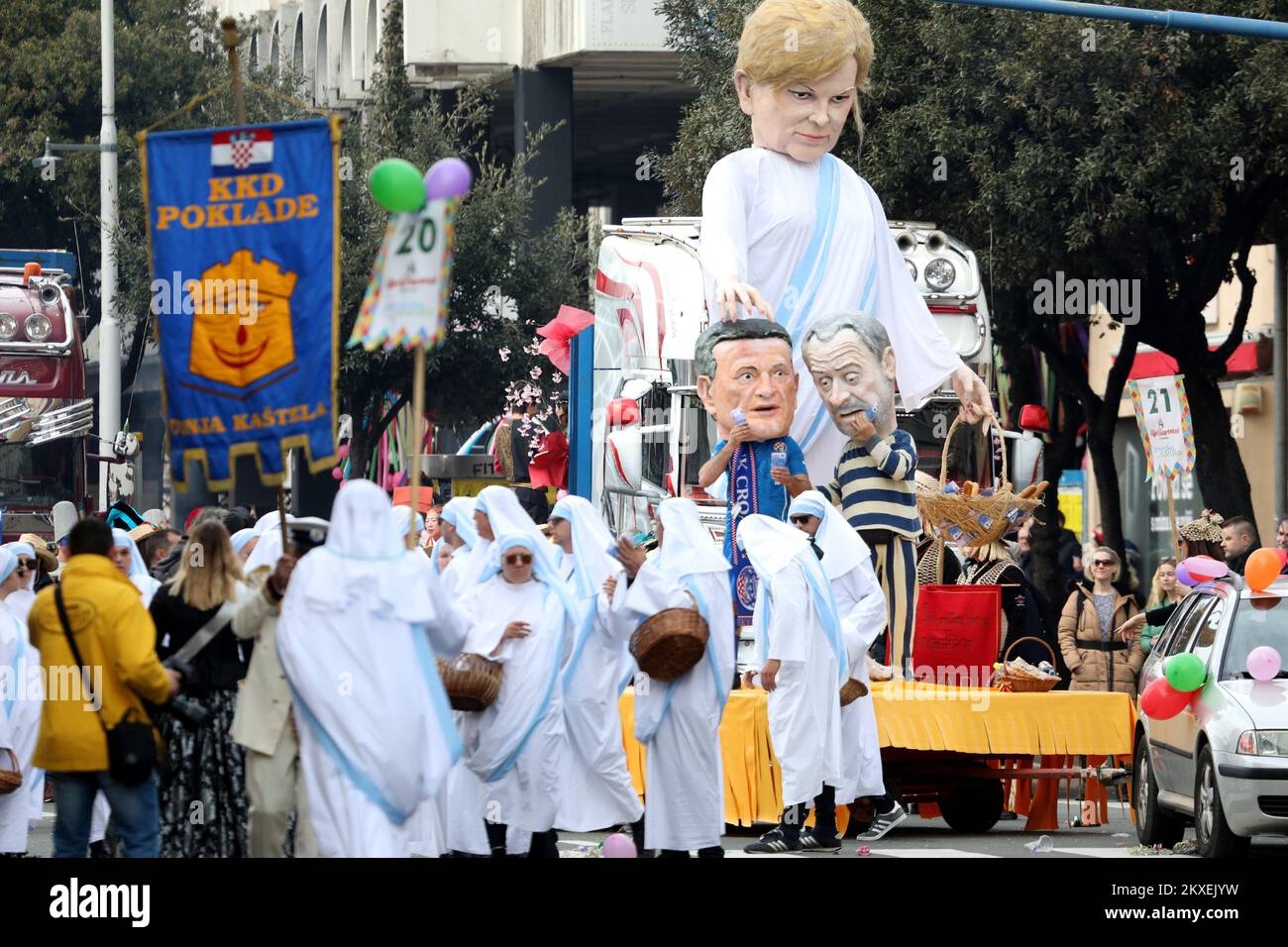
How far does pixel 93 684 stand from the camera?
30.9 ft

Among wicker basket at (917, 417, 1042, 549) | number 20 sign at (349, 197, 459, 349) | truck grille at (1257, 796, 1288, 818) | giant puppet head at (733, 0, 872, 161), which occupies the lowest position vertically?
truck grille at (1257, 796, 1288, 818)

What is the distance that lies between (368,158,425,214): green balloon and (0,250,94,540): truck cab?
18.9m

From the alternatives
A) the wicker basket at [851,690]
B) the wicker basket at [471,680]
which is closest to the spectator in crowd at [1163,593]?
the wicker basket at [851,690]

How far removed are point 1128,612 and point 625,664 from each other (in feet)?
18.0

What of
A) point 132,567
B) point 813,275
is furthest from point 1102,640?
point 132,567

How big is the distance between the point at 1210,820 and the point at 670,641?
111 inches

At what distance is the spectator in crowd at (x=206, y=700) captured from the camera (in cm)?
1003

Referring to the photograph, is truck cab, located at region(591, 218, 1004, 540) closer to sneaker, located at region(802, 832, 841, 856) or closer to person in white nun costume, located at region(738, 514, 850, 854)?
person in white nun costume, located at region(738, 514, 850, 854)

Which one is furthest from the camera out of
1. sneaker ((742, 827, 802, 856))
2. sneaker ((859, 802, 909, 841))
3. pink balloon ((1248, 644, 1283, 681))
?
sneaker ((859, 802, 909, 841))

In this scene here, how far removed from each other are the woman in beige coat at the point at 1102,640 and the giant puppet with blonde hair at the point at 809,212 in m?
2.74

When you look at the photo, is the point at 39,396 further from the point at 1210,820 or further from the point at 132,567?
the point at 1210,820

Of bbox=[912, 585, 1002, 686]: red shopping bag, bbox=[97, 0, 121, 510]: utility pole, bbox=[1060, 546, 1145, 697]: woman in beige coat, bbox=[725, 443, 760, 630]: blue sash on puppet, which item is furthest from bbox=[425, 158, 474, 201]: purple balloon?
bbox=[97, 0, 121, 510]: utility pole

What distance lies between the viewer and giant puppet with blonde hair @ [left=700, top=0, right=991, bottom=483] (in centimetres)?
1451
